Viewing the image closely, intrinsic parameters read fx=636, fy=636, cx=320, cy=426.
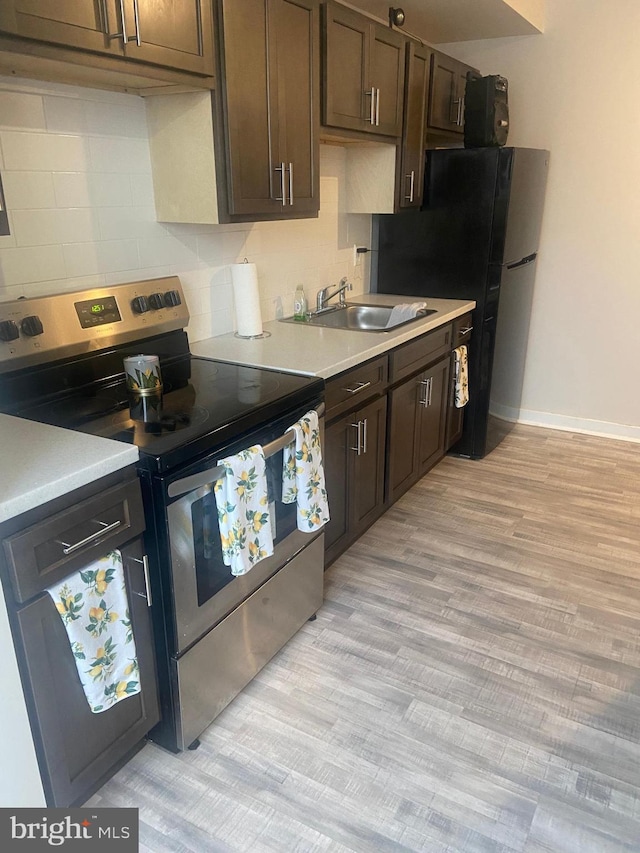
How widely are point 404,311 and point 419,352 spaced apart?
397 mm

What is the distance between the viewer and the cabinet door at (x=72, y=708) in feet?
4.33

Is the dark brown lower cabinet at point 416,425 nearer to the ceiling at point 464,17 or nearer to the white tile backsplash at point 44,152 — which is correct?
the white tile backsplash at point 44,152

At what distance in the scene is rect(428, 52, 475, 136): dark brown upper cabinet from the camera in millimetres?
3213

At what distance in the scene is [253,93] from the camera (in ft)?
6.80

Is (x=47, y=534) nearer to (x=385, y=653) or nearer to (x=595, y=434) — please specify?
(x=385, y=653)

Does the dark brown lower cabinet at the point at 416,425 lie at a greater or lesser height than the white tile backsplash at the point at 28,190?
lesser

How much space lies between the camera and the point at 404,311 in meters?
3.26

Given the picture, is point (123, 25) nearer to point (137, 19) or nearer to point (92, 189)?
point (137, 19)

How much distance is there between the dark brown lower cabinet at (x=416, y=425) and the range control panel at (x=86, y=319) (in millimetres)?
1040

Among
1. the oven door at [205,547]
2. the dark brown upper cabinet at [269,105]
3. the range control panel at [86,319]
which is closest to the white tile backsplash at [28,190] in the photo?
the range control panel at [86,319]

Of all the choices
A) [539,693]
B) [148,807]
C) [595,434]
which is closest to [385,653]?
[539,693]

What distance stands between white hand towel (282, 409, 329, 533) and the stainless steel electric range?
3 cm

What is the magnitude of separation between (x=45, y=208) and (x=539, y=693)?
6.91 feet

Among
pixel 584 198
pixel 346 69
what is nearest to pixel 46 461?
pixel 346 69
